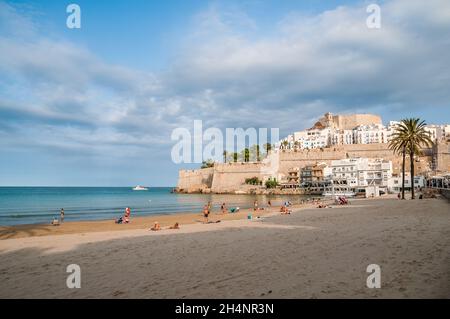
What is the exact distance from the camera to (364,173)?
298 feet

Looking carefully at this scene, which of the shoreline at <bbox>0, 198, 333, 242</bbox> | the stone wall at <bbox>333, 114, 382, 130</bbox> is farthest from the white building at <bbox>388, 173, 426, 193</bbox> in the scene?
the stone wall at <bbox>333, 114, 382, 130</bbox>

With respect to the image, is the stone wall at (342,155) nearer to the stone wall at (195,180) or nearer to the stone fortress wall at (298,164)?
the stone fortress wall at (298,164)

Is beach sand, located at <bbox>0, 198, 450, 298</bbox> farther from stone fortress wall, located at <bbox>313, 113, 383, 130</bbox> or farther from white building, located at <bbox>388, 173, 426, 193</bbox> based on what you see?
stone fortress wall, located at <bbox>313, 113, 383, 130</bbox>

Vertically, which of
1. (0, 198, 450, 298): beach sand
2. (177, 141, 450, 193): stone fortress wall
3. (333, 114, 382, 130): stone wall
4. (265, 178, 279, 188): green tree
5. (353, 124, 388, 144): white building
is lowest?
(265, 178, 279, 188): green tree

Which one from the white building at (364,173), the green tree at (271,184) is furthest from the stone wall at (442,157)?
the green tree at (271,184)

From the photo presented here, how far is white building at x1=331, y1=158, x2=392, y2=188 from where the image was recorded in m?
89.1

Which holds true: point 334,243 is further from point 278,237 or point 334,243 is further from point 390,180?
point 390,180

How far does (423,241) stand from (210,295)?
31.8 ft

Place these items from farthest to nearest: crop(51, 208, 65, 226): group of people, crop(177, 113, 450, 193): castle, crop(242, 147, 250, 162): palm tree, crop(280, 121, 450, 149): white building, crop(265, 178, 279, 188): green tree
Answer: crop(242, 147, 250, 162): palm tree
crop(280, 121, 450, 149): white building
crop(265, 178, 279, 188): green tree
crop(177, 113, 450, 193): castle
crop(51, 208, 65, 226): group of people

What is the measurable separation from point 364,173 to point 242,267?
296 ft

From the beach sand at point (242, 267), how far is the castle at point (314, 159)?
104 metres

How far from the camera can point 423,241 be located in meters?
12.6

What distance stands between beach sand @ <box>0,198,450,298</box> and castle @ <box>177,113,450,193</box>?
341ft
